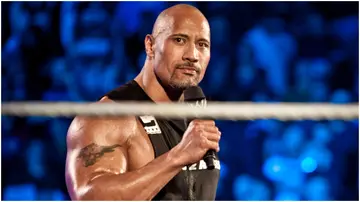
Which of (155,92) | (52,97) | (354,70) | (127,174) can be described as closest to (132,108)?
(127,174)

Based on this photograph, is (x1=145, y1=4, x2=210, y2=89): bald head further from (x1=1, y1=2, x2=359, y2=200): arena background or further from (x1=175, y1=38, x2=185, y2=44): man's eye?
(x1=1, y1=2, x2=359, y2=200): arena background

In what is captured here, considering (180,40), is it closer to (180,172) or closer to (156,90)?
(156,90)

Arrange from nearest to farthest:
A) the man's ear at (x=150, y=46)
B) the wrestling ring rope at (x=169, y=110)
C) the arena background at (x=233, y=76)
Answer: the wrestling ring rope at (x=169, y=110), the man's ear at (x=150, y=46), the arena background at (x=233, y=76)

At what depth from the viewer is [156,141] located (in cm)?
142

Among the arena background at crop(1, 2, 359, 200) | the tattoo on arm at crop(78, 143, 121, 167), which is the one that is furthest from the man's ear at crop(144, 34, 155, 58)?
the arena background at crop(1, 2, 359, 200)

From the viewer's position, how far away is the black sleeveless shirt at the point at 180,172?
54.6 inches

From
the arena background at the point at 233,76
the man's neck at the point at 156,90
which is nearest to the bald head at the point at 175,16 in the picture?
the man's neck at the point at 156,90

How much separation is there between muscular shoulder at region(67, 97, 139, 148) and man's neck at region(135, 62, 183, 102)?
173 mm

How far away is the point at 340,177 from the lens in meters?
3.19

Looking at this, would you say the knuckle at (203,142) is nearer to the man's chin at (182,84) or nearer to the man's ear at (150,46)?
the man's chin at (182,84)

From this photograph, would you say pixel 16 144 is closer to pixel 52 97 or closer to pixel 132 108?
pixel 52 97

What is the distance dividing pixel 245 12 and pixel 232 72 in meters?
0.33

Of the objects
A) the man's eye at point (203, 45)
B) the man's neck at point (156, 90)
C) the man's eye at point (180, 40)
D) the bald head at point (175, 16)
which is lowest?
the man's neck at point (156, 90)

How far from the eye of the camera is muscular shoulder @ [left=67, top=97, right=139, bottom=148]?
4.37ft
